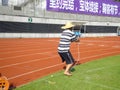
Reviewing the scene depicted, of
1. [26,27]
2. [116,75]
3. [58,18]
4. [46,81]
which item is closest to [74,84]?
[46,81]

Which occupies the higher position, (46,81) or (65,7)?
(65,7)

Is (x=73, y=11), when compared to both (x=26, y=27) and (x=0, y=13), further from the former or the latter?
(x=0, y=13)

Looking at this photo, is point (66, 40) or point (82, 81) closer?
point (82, 81)

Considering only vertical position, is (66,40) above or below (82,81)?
above

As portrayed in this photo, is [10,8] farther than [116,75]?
Yes

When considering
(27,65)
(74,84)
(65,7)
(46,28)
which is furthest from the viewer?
(65,7)

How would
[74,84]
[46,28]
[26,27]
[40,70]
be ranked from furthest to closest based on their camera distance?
[46,28] < [26,27] < [40,70] < [74,84]

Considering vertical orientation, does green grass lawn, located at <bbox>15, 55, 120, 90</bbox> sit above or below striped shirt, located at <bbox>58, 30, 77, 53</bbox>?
below

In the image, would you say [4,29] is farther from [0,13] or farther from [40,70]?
[40,70]

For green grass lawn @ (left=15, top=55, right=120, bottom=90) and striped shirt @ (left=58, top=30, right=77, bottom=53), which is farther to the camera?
striped shirt @ (left=58, top=30, right=77, bottom=53)

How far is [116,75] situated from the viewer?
35.2 feet

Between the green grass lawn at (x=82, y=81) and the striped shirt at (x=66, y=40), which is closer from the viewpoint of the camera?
the green grass lawn at (x=82, y=81)

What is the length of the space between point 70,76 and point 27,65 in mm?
3359

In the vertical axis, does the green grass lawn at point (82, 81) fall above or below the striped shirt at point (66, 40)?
below
